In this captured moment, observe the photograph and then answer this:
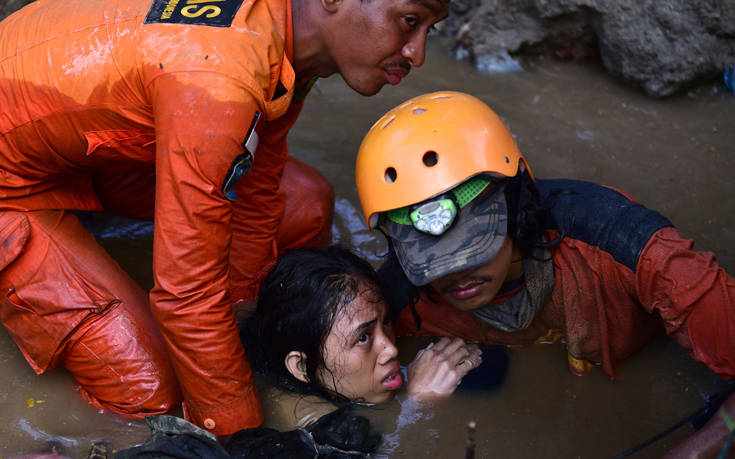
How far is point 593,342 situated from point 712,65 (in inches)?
94.0

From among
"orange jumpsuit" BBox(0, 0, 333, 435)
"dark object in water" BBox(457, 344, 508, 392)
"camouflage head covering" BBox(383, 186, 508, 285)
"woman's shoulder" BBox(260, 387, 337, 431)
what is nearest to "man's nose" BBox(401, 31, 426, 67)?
"orange jumpsuit" BBox(0, 0, 333, 435)

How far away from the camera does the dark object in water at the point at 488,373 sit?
2885 millimetres

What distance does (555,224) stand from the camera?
2.71 m

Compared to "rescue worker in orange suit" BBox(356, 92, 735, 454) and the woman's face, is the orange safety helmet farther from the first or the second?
the woman's face

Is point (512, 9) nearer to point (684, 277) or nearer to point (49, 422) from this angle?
point (684, 277)

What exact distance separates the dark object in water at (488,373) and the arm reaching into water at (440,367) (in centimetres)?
2

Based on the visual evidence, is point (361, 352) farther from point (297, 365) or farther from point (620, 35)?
point (620, 35)

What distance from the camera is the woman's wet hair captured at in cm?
275

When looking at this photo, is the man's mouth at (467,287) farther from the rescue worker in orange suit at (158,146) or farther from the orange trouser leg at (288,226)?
the orange trouser leg at (288,226)

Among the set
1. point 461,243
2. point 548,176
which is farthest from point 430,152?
point 548,176

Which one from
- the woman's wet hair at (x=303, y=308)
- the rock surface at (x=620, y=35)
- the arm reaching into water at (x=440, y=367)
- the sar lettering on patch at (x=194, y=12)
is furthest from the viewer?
the rock surface at (x=620, y=35)

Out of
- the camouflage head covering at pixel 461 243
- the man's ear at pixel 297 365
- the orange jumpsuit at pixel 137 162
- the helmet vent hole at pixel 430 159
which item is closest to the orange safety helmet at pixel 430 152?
the helmet vent hole at pixel 430 159

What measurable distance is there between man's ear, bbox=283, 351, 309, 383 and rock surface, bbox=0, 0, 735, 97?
9.07 feet

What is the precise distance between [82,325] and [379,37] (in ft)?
5.22
